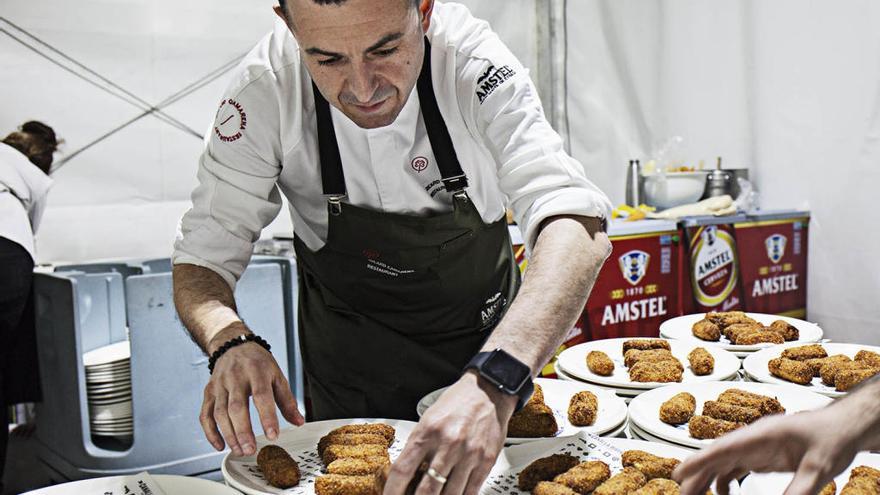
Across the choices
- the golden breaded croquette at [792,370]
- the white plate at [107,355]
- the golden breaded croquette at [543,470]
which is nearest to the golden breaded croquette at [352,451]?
the golden breaded croquette at [543,470]

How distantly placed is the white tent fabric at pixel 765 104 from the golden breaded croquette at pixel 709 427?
3244mm

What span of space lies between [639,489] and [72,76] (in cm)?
348

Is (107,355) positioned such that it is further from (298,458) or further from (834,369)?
(834,369)

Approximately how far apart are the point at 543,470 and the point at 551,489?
0.05 metres

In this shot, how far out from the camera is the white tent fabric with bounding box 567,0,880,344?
402cm

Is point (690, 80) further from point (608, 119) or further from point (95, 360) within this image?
point (95, 360)

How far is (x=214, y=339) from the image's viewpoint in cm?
146

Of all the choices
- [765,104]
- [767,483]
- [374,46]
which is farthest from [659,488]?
[765,104]

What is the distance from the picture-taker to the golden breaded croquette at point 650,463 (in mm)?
→ 1196

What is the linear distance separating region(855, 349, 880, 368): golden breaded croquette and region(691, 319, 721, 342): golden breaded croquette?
1.21 feet

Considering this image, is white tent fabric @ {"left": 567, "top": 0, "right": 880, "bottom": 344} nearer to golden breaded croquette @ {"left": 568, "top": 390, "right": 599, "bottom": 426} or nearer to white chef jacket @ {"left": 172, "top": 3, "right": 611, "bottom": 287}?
white chef jacket @ {"left": 172, "top": 3, "right": 611, "bottom": 287}

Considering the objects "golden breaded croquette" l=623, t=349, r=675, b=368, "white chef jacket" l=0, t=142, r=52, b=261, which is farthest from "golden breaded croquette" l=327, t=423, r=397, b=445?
"white chef jacket" l=0, t=142, r=52, b=261

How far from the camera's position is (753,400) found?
143cm

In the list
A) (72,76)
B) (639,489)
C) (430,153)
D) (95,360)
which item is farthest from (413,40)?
(72,76)
